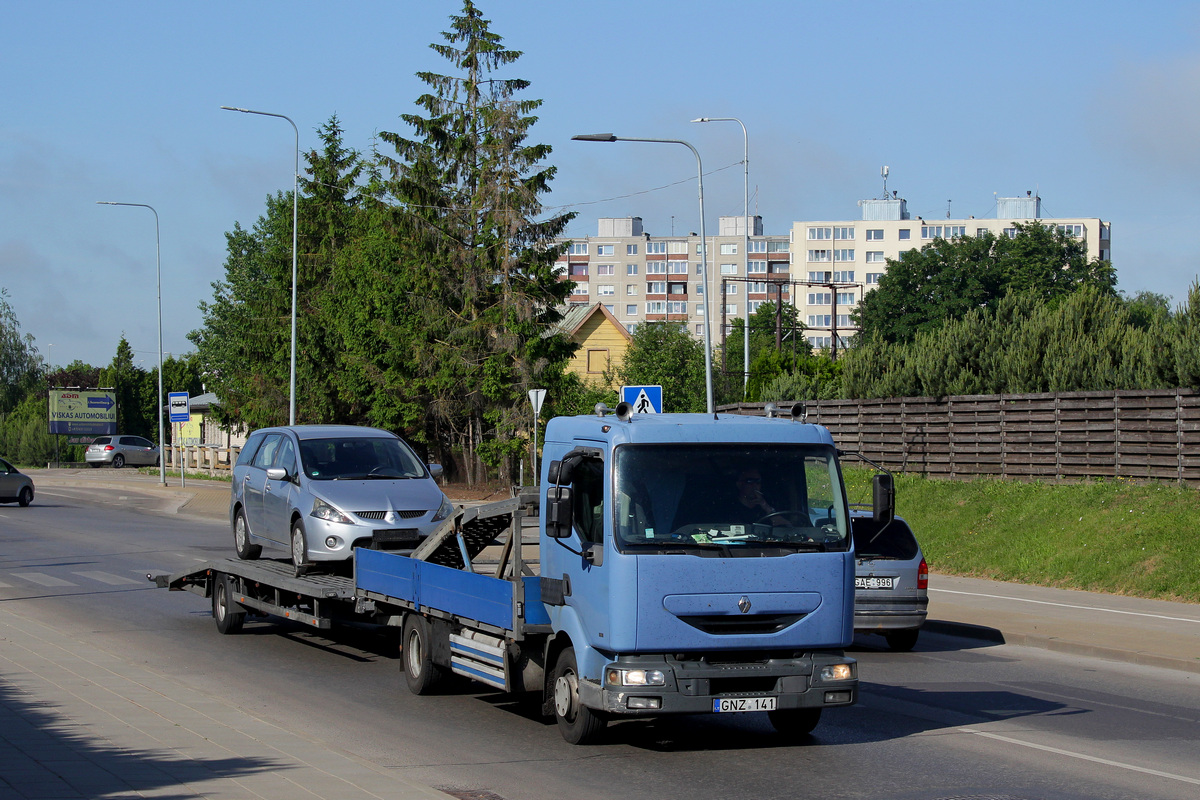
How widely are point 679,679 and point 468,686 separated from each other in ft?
11.8

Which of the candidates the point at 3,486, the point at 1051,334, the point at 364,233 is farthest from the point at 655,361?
the point at 1051,334

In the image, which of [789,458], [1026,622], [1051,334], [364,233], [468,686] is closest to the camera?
[789,458]

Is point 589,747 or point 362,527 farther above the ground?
point 362,527

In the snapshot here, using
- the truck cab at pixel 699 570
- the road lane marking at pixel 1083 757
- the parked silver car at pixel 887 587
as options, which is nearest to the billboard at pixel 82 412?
the parked silver car at pixel 887 587

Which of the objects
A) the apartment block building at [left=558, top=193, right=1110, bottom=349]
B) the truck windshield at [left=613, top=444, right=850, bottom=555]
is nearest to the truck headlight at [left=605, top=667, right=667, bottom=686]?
the truck windshield at [left=613, top=444, right=850, bottom=555]

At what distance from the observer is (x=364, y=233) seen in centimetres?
5553

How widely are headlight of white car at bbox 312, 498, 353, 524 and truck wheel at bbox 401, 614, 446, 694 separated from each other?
2.52m

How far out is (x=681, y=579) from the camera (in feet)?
26.2

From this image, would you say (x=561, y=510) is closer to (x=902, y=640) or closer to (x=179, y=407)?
(x=902, y=640)

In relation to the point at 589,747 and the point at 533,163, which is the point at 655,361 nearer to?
the point at 533,163

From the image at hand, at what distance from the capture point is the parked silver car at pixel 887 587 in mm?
13258

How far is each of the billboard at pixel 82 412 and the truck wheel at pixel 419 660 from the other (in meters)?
78.6

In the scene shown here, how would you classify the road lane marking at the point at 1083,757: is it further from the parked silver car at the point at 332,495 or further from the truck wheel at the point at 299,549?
the truck wheel at the point at 299,549

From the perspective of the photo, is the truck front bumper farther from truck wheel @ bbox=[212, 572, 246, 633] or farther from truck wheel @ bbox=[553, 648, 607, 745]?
truck wheel @ bbox=[212, 572, 246, 633]
